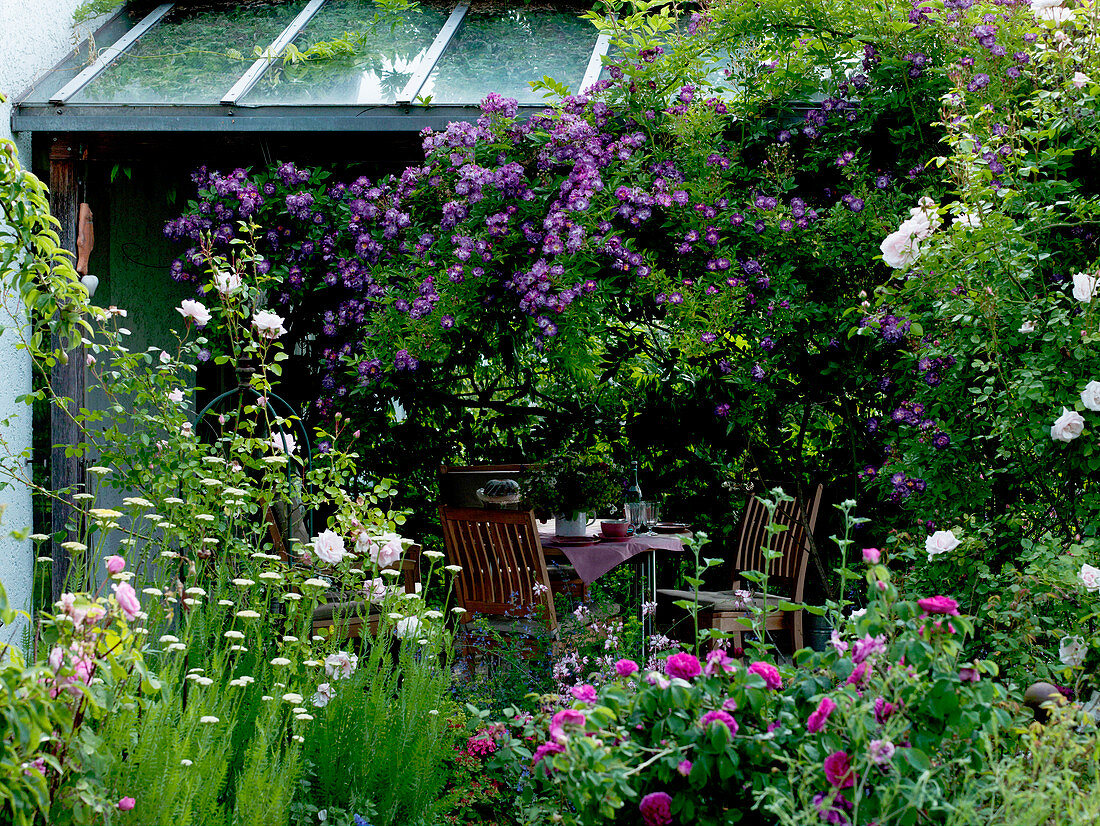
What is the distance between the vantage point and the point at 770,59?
4051 millimetres

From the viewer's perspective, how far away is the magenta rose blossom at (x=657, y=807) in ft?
4.73

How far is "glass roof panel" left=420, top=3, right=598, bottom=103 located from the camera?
4328mm

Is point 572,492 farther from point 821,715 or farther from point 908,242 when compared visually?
point 821,715

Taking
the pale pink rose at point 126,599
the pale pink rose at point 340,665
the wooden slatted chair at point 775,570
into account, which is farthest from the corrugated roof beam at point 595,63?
the pale pink rose at point 126,599

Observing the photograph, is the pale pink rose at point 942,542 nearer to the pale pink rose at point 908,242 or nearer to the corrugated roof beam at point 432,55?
the pale pink rose at point 908,242

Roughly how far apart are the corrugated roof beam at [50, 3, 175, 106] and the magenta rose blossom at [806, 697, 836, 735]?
414cm

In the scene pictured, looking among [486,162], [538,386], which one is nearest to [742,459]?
[538,386]

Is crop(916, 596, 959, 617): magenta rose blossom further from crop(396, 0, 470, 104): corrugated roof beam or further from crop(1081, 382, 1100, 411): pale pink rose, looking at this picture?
crop(396, 0, 470, 104): corrugated roof beam

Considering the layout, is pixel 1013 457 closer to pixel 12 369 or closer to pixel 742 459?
pixel 742 459

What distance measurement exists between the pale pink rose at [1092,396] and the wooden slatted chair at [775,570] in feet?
5.36

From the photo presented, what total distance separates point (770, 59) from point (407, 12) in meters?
2.09

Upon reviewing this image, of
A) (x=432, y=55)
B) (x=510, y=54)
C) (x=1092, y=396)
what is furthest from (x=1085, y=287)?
(x=432, y=55)

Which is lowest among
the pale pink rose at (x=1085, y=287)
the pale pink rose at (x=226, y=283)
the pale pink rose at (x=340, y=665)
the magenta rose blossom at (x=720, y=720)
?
the pale pink rose at (x=340, y=665)

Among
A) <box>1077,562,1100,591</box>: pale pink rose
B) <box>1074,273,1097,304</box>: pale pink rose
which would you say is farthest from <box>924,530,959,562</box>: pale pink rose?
<box>1074,273,1097,304</box>: pale pink rose
